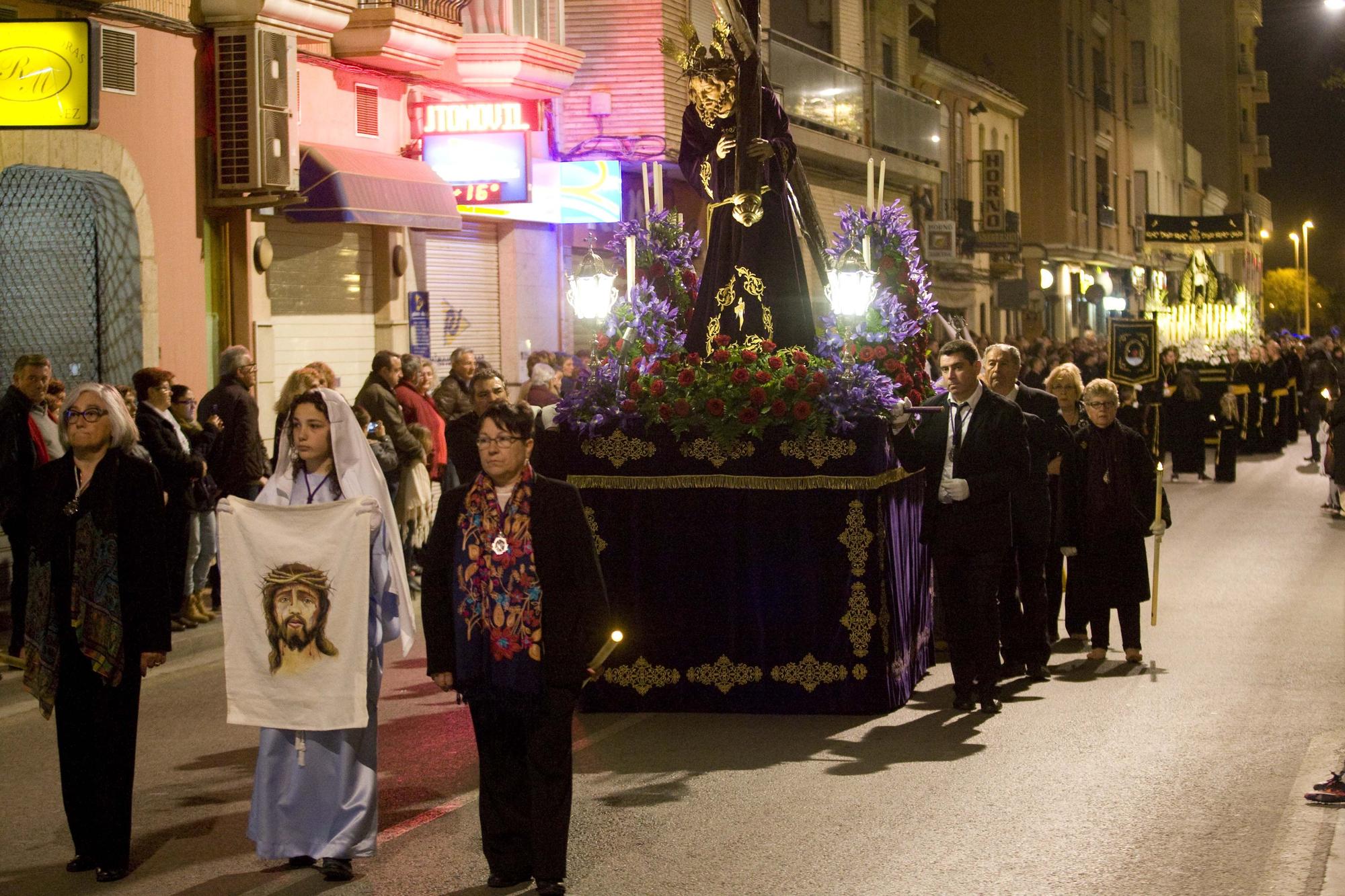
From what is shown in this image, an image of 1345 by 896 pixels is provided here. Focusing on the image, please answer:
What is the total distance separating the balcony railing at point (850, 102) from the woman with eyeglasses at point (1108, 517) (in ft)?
57.2

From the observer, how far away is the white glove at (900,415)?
993 centimetres

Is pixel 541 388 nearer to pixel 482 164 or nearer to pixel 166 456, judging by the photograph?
pixel 166 456

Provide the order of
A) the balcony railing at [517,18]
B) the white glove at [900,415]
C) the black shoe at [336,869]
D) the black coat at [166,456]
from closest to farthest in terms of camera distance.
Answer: the black shoe at [336,869] < the white glove at [900,415] < the black coat at [166,456] < the balcony railing at [517,18]

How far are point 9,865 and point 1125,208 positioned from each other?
60.8m

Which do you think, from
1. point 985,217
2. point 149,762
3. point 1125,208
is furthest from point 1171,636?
point 1125,208

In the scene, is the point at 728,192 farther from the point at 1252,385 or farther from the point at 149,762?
the point at 1252,385

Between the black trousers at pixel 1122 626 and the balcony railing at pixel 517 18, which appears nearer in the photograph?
the black trousers at pixel 1122 626

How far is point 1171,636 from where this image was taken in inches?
481

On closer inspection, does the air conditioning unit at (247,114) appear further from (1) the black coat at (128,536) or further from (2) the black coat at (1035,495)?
(1) the black coat at (128,536)

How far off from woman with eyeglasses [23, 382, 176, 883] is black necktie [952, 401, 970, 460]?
176 inches

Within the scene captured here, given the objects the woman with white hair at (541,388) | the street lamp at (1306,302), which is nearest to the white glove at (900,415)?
the woman with white hair at (541,388)

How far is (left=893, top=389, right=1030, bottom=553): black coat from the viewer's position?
9828mm

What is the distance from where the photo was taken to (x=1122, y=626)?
11336 millimetres

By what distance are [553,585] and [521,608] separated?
13 centimetres
